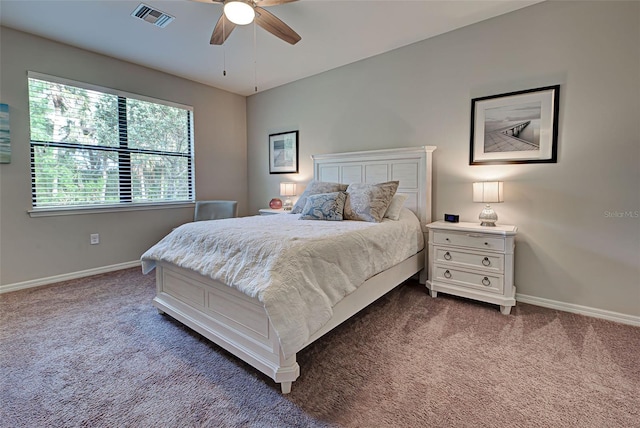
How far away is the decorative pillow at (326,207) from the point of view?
2.91m

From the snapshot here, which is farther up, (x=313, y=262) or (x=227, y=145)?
(x=227, y=145)

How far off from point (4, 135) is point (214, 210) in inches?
85.6

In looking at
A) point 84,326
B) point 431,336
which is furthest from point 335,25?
point 84,326

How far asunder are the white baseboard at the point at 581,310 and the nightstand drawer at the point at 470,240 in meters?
0.70

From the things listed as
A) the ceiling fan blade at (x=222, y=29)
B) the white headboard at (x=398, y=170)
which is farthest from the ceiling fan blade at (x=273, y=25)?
the white headboard at (x=398, y=170)

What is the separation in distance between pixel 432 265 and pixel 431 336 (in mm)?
893

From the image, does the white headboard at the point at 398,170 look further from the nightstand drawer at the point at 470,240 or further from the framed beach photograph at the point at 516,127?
the framed beach photograph at the point at 516,127

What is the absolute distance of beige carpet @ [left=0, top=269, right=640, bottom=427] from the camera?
1433 millimetres

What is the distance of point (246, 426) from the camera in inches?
54.0

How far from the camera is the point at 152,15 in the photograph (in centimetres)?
276

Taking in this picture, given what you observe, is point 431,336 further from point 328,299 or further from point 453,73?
point 453,73

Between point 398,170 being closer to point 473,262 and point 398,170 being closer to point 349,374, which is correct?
point 473,262

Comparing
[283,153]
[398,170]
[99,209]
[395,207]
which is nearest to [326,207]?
[395,207]

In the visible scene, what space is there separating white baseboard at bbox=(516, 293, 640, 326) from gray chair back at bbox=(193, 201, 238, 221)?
3463 mm
